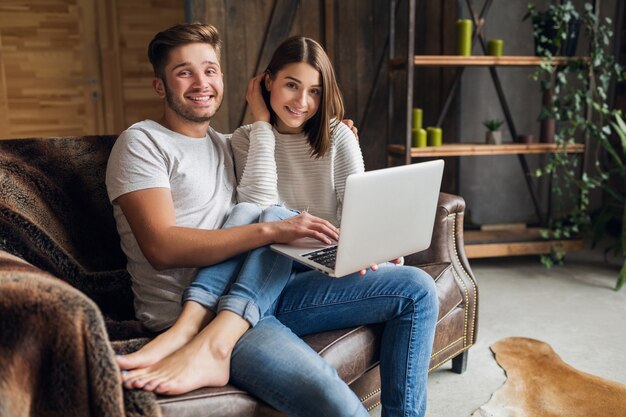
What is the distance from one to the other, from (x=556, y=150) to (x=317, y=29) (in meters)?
1.70

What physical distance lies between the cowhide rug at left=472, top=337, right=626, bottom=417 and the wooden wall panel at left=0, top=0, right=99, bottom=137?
363 centimetres

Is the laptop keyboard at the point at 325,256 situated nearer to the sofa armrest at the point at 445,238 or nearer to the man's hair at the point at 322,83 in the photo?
the man's hair at the point at 322,83

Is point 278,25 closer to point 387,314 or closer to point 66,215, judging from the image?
point 66,215

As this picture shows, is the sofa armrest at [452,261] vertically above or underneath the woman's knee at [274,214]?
underneath

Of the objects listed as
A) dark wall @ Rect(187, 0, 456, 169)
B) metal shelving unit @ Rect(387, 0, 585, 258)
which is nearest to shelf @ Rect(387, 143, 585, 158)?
metal shelving unit @ Rect(387, 0, 585, 258)

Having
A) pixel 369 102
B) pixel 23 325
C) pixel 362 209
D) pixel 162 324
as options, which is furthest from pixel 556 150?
pixel 23 325

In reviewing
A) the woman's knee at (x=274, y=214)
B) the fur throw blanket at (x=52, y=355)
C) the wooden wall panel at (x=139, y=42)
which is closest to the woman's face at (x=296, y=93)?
the woman's knee at (x=274, y=214)

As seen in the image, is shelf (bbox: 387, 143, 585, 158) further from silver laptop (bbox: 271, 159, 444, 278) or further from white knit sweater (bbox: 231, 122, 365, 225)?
silver laptop (bbox: 271, 159, 444, 278)

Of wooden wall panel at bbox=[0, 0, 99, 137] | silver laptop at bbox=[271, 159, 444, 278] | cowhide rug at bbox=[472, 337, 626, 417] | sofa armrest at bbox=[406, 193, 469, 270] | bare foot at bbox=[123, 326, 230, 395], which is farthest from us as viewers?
wooden wall panel at bbox=[0, 0, 99, 137]

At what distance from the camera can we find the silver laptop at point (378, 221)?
4.09ft

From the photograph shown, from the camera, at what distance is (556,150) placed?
10.7 ft

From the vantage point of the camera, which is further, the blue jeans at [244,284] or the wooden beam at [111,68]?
the wooden beam at [111,68]

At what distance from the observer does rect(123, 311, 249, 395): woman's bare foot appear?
1103mm

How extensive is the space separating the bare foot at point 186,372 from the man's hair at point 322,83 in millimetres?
758
